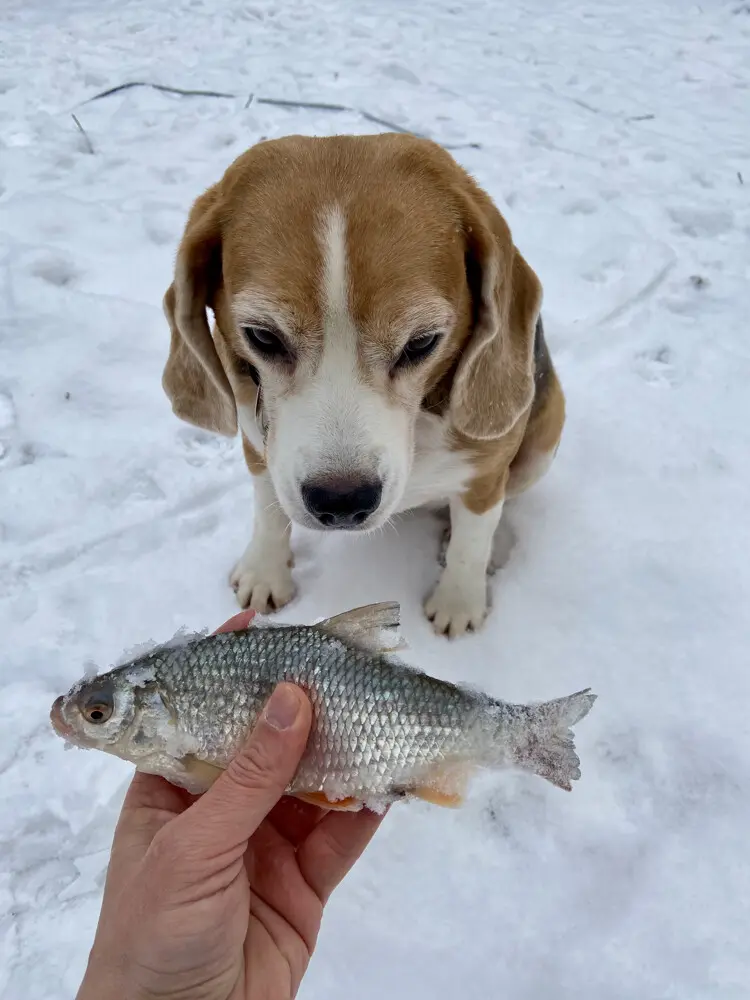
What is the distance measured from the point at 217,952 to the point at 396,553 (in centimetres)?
194

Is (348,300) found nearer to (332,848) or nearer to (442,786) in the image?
(442,786)

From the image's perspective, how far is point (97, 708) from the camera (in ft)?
6.01

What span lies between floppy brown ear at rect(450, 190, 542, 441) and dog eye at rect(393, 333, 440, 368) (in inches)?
8.2

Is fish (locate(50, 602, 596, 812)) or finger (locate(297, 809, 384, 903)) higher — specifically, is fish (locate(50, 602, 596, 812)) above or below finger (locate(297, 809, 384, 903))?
above

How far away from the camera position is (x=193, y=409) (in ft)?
9.18

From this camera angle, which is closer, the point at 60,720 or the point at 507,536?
the point at 60,720

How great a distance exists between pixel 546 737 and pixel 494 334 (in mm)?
1219

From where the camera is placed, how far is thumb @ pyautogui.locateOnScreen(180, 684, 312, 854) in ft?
5.62

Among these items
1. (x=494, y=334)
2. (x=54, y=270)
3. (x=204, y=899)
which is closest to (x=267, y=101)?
(x=54, y=270)

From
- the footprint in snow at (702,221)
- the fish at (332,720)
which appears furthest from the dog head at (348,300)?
the footprint in snow at (702,221)

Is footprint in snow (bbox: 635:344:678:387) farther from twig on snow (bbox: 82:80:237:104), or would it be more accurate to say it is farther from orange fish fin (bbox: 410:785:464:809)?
twig on snow (bbox: 82:80:237:104)

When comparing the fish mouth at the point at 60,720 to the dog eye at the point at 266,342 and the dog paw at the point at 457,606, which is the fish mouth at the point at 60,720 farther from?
the dog paw at the point at 457,606

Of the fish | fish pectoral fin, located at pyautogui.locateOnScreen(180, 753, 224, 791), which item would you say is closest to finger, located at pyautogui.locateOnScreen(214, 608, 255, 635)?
the fish

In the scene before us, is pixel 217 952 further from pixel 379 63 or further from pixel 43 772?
pixel 379 63
